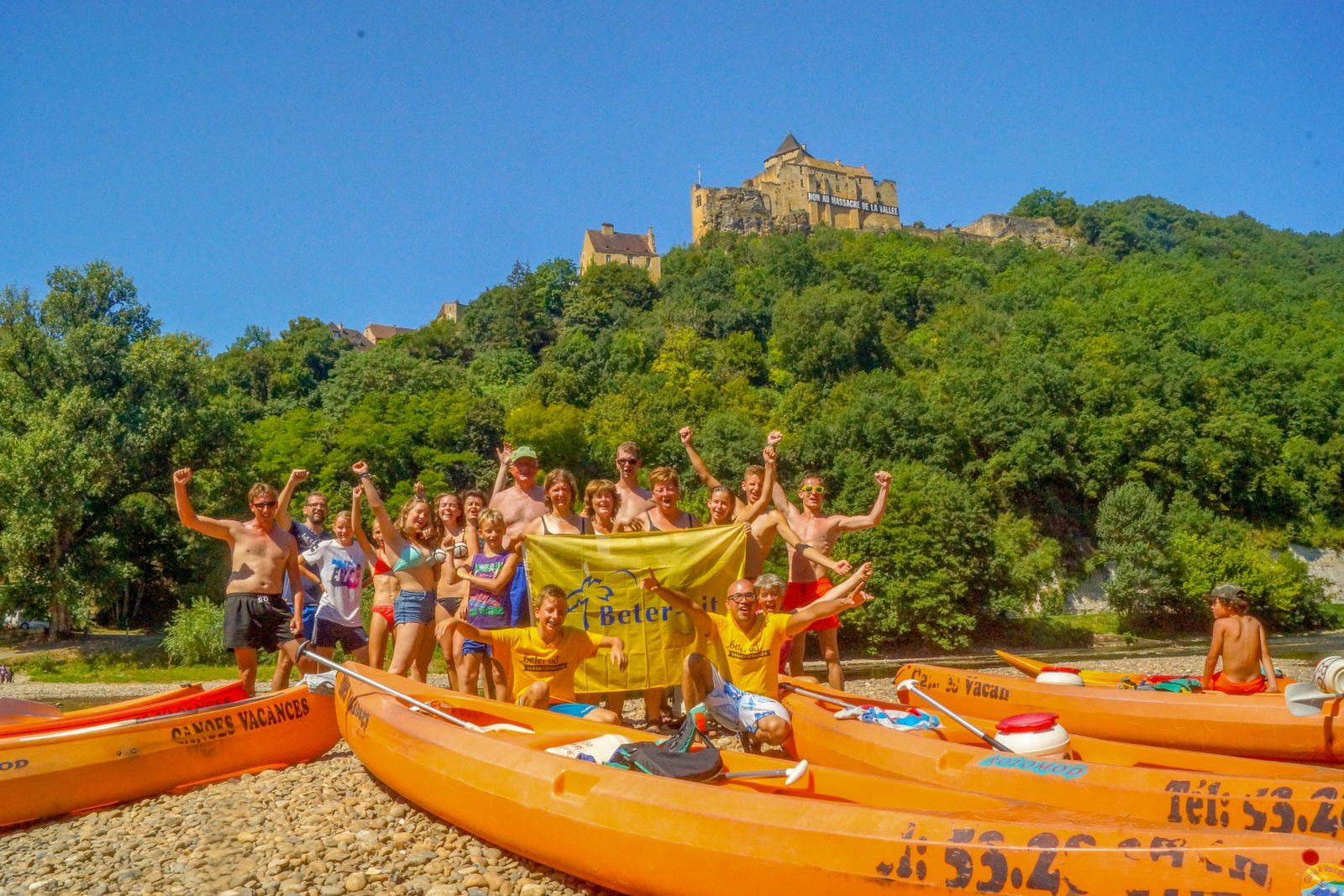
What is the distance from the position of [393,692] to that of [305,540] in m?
3.24

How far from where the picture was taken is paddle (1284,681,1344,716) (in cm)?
750

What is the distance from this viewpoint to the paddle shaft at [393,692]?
267 inches

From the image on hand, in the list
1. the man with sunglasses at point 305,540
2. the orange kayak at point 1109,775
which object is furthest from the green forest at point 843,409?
the orange kayak at point 1109,775

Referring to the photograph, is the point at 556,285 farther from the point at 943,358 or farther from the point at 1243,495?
the point at 1243,495

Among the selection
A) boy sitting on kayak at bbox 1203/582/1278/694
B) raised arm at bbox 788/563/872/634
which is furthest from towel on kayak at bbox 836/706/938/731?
boy sitting on kayak at bbox 1203/582/1278/694

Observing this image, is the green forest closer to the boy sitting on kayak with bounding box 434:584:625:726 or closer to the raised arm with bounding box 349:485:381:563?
the raised arm with bounding box 349:485:381:563

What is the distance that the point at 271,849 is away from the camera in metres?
6.08

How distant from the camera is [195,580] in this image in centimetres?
3284

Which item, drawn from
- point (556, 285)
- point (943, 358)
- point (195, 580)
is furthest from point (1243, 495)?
point (556, 285)

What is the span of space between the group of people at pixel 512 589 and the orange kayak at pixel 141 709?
24 centimetres

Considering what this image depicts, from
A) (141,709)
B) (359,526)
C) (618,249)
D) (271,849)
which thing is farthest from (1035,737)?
(618,249)

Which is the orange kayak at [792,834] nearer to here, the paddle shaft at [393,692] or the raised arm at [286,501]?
the paddle shaft at [393,692]

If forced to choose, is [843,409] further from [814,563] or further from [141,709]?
[141,709]

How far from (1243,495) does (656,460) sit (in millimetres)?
28471
